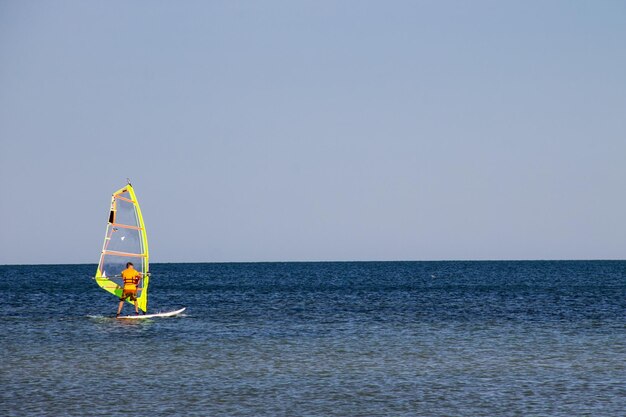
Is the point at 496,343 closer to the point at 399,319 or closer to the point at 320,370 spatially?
the point at 320,370

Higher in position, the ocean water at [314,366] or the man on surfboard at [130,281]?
the man on surfboard at [130,281]

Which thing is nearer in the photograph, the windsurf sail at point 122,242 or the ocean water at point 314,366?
the ocean water at point 314,366

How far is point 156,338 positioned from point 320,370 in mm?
10526

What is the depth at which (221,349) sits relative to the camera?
1147 inches

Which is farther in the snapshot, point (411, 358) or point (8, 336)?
point (8, 336)

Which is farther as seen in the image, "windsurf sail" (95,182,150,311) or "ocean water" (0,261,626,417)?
"windsurf sail" (95,182,150,311)

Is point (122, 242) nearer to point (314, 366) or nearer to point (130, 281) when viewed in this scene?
point (130, 281)

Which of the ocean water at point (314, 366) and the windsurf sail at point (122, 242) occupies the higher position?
the windsurf sail at point (122, 242)

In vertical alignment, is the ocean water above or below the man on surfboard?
below

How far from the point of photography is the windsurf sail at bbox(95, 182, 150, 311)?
129 feet

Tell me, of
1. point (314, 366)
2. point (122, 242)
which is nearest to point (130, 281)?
point (122, 242)

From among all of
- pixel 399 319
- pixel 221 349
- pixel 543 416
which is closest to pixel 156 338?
pixel 221 349

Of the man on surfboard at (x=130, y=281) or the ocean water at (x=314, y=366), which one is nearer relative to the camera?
the ocean water at (x=314, y=366)

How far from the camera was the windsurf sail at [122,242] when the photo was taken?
129 feet
